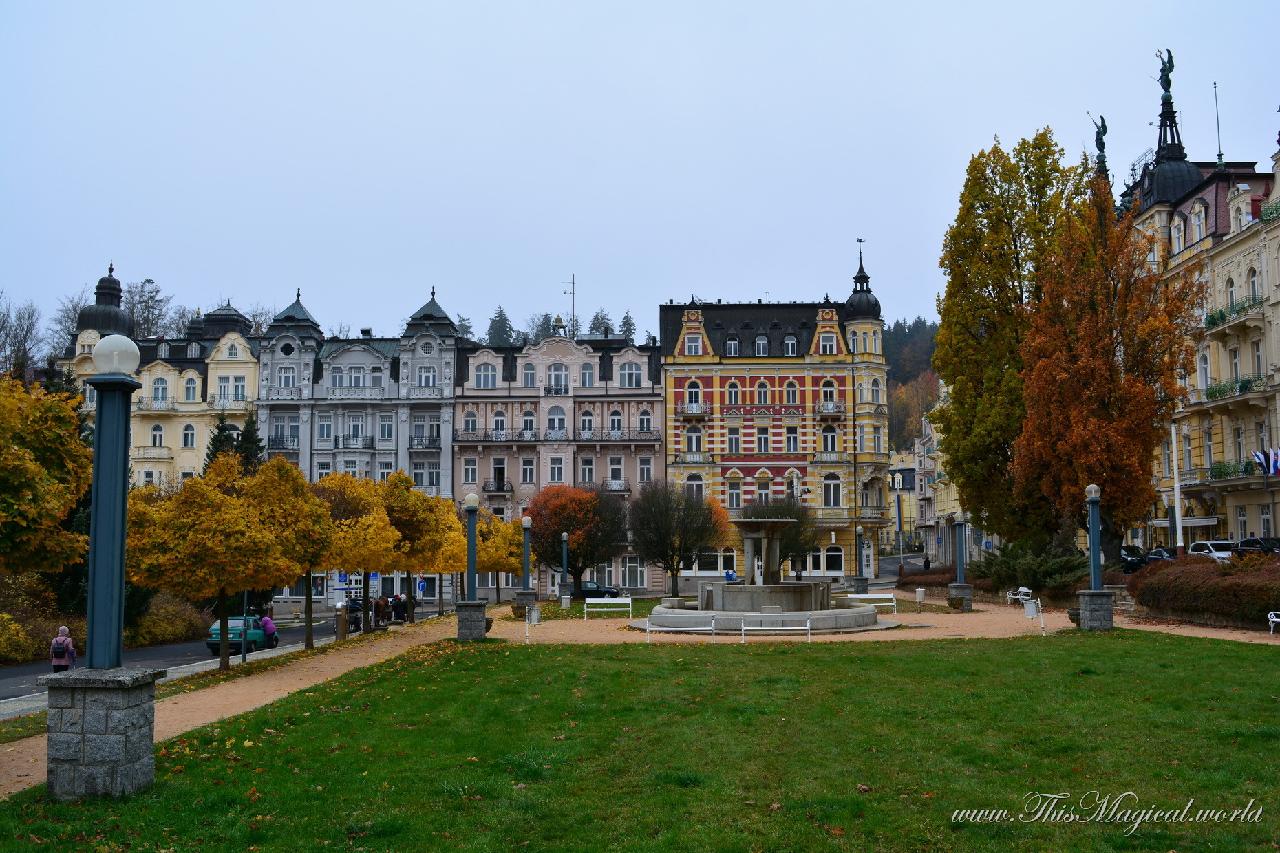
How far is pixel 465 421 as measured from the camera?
67.6 metres

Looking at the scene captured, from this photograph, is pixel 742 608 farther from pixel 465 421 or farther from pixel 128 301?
pixel 128 301

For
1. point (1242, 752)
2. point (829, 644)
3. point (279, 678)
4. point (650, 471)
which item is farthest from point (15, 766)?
point (650, 471)

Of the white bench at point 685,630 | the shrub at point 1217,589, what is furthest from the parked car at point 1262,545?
the white bench at point 685,630

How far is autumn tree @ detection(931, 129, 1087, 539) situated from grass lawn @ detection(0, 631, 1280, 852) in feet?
74.2

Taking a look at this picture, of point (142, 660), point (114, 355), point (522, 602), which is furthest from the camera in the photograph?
point (522, 602)

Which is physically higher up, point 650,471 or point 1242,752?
point 650,471

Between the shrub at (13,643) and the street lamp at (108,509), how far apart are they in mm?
25499

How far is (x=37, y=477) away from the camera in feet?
56.8

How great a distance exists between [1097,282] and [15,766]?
1335 inches

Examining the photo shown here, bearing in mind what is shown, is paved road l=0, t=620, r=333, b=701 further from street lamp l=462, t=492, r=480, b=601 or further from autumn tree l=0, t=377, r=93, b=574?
street lamp l=462, t=492, r=480, b=601

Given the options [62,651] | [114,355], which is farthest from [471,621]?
[114,355]

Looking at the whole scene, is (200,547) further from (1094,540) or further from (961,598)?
(961,598)

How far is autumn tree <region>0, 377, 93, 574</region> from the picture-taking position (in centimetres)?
1695

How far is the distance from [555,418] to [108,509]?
56.8 metres
